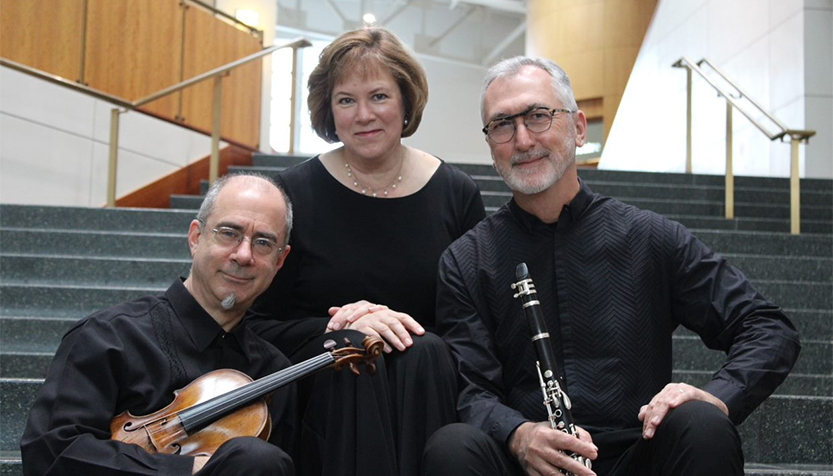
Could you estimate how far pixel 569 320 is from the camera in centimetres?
172

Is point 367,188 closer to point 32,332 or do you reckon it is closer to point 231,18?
point 32,332

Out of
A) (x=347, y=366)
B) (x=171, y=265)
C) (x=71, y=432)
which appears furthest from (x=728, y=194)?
(x=71, y=432)

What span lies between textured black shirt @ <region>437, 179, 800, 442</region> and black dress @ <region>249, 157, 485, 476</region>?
9cm

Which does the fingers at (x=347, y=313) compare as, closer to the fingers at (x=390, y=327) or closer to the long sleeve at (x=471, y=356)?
the fingers at (x=390, y=327)

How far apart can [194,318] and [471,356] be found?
50 cm

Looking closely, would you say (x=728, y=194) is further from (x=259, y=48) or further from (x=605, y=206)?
(x=259, y=48)

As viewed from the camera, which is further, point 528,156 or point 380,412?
point 528,156

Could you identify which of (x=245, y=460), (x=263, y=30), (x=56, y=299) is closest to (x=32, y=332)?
(x=56, y=299)

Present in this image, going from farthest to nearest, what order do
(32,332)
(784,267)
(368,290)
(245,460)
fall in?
(784,267) < (32,332) < (368,290) < (245,460)

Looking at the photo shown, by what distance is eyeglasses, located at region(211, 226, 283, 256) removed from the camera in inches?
64.5

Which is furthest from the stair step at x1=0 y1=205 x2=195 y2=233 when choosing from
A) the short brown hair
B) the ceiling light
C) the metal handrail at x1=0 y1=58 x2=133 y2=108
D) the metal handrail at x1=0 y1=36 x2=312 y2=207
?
the ceiling light

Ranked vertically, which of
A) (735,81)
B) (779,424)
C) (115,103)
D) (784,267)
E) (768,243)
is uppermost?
(735,81)

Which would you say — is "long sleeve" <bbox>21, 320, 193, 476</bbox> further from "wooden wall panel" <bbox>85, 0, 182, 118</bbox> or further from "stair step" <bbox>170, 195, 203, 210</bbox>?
"wooden wall panel" <bbox>85, 0, 182, 118</bbox>

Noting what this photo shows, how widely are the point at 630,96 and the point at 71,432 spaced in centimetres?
809
